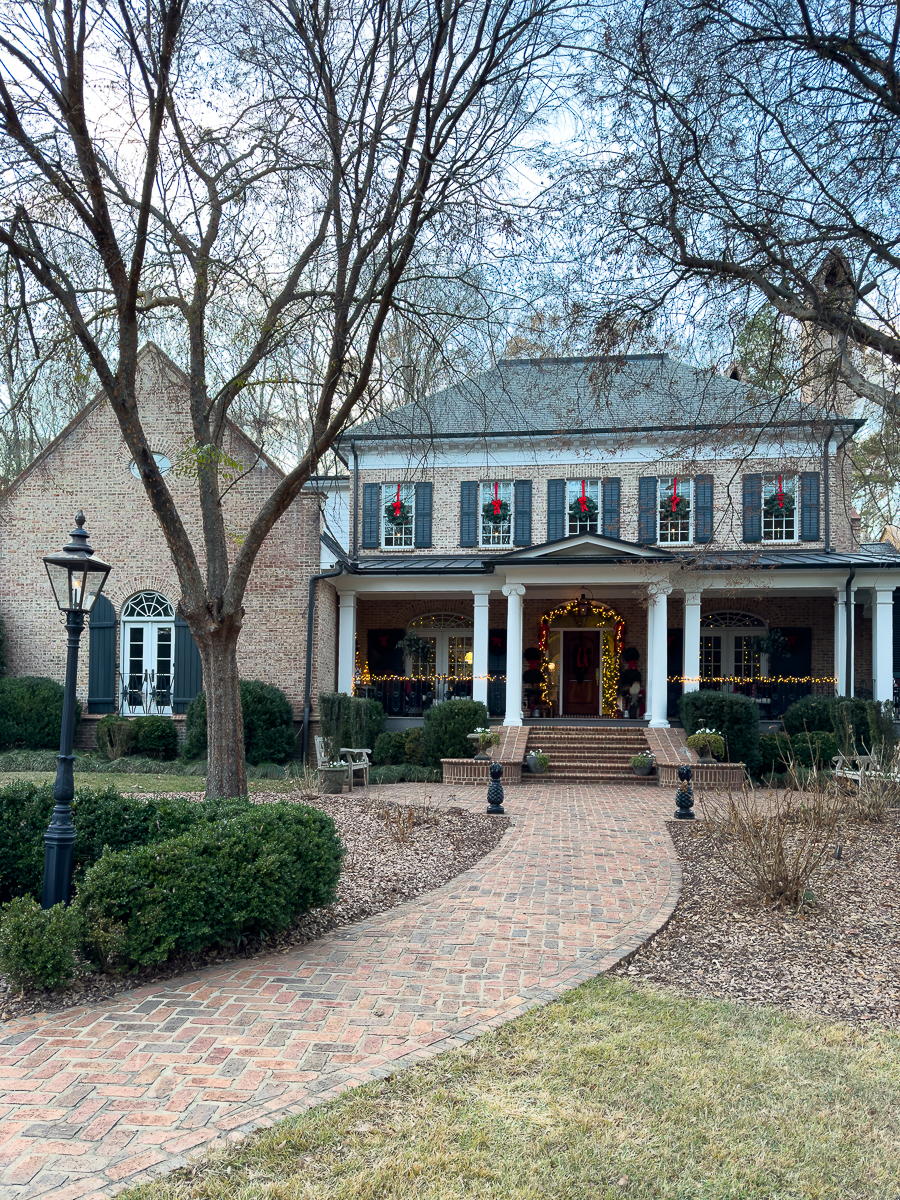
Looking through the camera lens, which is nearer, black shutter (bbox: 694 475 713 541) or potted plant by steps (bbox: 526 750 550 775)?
potted plant by steps (bbox: 526 750 550 775)

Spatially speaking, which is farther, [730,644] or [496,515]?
[730,644]

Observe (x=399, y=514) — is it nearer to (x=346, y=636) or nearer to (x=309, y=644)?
(x=346, y=636)

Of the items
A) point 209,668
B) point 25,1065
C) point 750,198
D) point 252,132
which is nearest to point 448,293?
point 252,132

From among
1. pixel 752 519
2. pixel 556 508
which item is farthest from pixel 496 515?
pixel 752 519

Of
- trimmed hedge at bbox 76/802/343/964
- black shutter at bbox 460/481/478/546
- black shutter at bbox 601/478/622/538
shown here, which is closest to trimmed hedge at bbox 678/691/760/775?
black shutter at bbox 601/478/622/538

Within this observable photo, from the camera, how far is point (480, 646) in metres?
18.3

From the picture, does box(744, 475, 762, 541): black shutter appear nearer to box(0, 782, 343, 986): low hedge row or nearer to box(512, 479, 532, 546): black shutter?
box(512, 479, 532, 546): black shutter

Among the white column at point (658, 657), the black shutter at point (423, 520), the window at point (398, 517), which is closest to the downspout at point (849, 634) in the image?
the white column at point (658, 657)

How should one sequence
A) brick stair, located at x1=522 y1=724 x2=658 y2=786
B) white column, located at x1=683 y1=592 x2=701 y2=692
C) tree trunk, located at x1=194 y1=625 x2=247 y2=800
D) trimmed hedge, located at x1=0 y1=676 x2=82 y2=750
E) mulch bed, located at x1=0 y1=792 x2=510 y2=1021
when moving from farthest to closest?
1. white column, located at x1=683 y1=592 x2=701 y2=692
2. trimmed hedge, located at x1=0 y1=676 x2=82 y2=750
3. brick stair, located at x1=522 y1=724 x2=658 y2=786
4. tree trunk, located at x1=194 y1=625 x2=247 y2=800
5. mulch bed, located at x1=0 y1=792 x2=510 y2=1021

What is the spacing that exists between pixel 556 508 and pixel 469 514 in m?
2.12

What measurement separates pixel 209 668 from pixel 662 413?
46.1 ft

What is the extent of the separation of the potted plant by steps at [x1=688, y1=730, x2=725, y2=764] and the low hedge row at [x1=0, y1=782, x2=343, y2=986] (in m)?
10.5

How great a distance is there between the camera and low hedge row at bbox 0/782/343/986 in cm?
479

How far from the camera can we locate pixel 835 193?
334 inches
